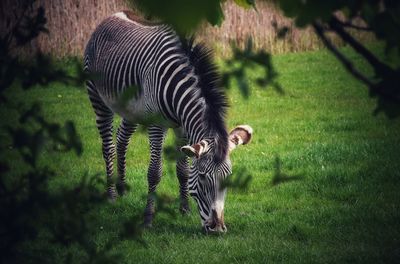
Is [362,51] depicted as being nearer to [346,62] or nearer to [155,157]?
[346,62]

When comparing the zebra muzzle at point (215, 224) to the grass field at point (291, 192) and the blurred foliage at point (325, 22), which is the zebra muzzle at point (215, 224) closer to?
the grass field at point (291, 192)

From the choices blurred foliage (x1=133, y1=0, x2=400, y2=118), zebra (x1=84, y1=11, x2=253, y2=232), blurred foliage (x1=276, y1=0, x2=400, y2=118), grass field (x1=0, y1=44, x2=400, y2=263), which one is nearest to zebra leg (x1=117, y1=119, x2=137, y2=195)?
zebra (x1=84, y1=11, x2=253, y2=232)

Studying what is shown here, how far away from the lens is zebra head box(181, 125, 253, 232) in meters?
5.88

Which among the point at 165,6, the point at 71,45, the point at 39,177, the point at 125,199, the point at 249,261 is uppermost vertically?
the point at 165,6

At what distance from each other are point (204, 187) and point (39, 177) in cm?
399

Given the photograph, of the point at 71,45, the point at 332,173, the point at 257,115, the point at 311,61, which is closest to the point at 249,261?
the point at 332,173

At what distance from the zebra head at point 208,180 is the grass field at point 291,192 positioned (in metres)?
0.20

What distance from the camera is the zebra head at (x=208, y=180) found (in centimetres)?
588

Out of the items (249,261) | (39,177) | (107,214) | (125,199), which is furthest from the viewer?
(125,199)

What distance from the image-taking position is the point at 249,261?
567cm

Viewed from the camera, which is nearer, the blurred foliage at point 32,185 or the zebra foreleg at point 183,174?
the blurred foliage at point 32,185

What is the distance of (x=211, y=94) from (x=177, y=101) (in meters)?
0.42

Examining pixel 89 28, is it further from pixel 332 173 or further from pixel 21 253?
pixel 21 253

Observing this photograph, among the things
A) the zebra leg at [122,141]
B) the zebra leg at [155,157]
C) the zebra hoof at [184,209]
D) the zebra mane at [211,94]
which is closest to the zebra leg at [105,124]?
the zebra leg at [122,141]
